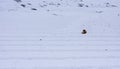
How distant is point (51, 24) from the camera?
5.36m

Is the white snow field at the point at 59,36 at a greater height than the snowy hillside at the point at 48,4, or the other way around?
the snowy hillside at the point at 48,4

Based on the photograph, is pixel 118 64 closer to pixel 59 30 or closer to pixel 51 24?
pixel 59 30

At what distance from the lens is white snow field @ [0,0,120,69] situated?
3.53m

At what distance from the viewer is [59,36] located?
4637 mm

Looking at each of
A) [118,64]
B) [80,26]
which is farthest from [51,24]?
[118,64]

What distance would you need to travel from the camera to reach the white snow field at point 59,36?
3527mm

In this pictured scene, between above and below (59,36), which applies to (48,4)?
above

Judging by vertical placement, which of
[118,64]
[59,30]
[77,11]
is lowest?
[118,64]

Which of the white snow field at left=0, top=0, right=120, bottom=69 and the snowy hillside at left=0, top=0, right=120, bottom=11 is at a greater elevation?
the snowy hillside at left=0, top=0, right=120, bottom=11

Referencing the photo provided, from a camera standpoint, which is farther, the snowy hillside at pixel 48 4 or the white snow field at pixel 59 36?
the snowy hillside at pixel 48 4

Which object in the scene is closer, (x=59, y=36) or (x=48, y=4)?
(x=59, y=36)

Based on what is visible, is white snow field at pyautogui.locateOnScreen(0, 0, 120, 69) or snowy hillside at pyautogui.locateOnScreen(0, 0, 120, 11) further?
snowy hillside at pyautogui.locateOnScreen(0, 0, 120, 11)

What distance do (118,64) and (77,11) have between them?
3.03 m

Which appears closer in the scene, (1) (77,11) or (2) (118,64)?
(2) (118,64)
